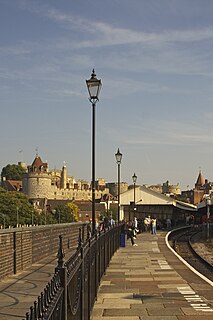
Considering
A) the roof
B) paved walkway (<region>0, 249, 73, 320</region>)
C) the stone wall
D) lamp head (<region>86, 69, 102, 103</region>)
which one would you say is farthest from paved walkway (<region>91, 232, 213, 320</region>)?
the roof

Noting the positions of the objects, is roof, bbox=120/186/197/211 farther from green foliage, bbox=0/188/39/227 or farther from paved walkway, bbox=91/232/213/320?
paved walkway, bbox=91/232/213/320

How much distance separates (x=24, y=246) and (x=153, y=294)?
528 cm

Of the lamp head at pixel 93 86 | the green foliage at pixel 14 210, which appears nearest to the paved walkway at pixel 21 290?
the lamp head at pixel 93 86

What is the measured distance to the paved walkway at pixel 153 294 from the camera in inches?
390

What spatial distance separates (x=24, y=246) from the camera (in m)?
16.3

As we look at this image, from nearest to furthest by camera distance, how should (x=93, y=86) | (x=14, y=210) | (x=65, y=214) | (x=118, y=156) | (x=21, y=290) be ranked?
1. (x=21, y=290)
2. (x=93, y=86)
3. (x=118, y=156)
4. (x=14, y=210)
5. (x=65, y=214)

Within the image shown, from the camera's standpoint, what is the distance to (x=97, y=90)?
16156 mm

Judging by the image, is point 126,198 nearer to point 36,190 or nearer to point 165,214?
point 165,214

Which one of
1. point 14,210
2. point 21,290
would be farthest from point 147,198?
point 21,290

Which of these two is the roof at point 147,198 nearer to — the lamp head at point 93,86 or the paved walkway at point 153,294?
the paved walkway at point 153,294

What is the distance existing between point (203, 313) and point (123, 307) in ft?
5.28

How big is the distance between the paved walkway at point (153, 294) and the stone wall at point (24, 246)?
2.36m

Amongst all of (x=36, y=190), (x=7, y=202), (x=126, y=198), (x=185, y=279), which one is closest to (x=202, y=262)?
(x=185, y=279)

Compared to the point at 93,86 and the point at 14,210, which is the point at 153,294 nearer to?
the point at 93,86
